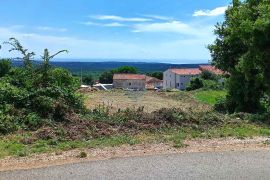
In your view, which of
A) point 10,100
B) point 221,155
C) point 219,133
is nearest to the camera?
point 221,155

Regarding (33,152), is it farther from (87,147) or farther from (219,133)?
(219,133)

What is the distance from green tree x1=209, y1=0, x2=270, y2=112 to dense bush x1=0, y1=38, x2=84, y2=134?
578 cm

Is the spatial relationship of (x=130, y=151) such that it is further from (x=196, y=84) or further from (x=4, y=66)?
(x=196, y=84)

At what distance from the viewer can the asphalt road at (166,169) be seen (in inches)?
271

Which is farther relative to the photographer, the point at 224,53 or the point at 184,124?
the point at 224,53

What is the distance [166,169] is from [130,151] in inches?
56.0

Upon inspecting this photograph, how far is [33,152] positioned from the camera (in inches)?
332

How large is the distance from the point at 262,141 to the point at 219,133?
3.51 ft

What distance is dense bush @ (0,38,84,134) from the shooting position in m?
11.1

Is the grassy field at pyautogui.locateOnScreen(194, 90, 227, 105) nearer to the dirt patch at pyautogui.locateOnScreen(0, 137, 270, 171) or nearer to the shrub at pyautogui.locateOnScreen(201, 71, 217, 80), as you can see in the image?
the dirt patch at pyautogui.locateOnScreen(0, 137, 270, 171)

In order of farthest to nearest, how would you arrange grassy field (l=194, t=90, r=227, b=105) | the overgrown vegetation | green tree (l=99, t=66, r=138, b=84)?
green tree (l=99, t=66, r=138, b=84) → grassy field (l=194, t=90, r=227, b=105) → the overgrown vegetation

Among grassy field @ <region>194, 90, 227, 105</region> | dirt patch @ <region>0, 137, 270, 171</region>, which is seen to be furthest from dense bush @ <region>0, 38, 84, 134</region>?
grassy field @ <region>194, 90, 227, 105</region>

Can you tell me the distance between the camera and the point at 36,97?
475 inches

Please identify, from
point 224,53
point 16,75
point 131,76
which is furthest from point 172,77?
point 16,75
